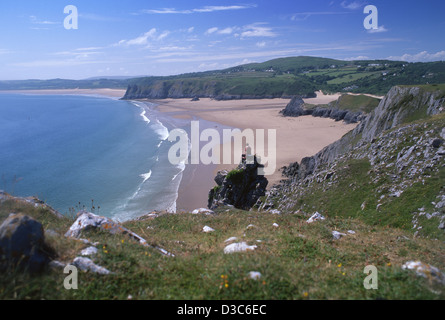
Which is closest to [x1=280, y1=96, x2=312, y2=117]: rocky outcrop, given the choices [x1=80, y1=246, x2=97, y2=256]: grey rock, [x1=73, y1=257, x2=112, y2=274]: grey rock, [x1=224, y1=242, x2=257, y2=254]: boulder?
[x1=224, y1=242, x2=257, y2=254]: boulder

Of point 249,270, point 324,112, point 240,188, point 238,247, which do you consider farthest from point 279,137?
point 249,270

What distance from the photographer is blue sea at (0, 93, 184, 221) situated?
99.5 feet

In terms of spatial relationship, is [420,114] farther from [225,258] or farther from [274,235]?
[225,258]

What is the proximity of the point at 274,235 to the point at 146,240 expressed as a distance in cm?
432

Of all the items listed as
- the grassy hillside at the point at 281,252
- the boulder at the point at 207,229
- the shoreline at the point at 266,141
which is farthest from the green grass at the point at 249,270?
the shoreline at the point at 266,141

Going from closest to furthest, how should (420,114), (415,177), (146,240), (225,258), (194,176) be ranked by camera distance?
(225,258), (146,240), (415,177), (420,114), (194,176)

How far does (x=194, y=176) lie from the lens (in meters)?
36.7

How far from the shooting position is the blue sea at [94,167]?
30.3m

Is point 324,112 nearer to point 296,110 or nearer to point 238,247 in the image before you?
point 296,110

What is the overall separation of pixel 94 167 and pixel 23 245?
39.2m

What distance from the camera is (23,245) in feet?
19.9

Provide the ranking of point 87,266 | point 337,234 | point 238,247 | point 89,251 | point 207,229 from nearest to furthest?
1. point 87,266
2. point 89,251
3. point 238,247
4. point 337,234
5. point 207,229

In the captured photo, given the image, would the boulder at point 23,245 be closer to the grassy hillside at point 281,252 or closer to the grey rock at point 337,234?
the grassy hillside at point 281,252
